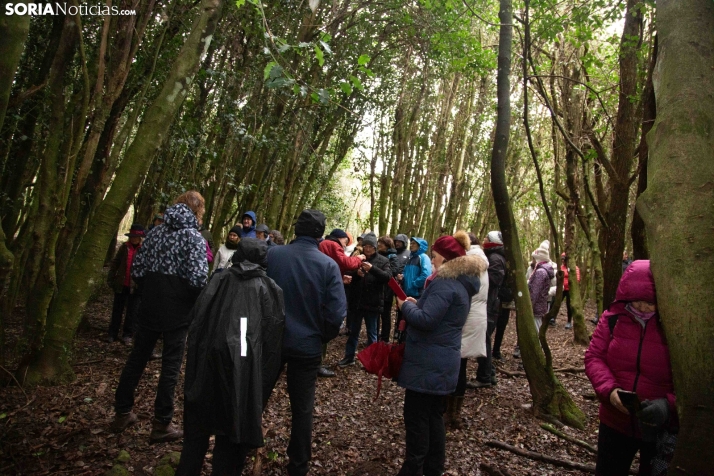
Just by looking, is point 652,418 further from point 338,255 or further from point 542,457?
point 338,255

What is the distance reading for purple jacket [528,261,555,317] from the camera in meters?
8.03

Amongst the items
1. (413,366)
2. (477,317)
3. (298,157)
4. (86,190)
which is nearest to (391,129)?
(298,157)

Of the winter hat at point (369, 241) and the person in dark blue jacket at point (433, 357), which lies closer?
the person in dark blue jacket at point (433, 357)

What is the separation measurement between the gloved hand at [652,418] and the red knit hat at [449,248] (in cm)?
161

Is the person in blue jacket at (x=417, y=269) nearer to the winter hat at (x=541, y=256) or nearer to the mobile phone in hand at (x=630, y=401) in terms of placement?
the winter hat at (x=541, y=256)

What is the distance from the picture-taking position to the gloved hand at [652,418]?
91.7 inches

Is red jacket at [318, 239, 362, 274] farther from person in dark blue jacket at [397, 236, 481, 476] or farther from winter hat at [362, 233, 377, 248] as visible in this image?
person in dark blue jacket at [397, 236, 481, 476]

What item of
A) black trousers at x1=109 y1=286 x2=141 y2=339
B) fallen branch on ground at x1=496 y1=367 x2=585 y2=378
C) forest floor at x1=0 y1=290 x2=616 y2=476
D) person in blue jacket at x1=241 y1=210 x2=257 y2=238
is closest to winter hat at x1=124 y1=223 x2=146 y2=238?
black trousers at x1=109 y1=286 x2=141 y2=339

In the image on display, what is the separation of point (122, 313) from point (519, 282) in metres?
5.80

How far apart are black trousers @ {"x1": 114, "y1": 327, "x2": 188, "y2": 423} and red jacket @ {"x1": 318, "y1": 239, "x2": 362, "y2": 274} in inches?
96.9

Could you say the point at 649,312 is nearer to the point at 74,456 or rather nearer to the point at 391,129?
the point at 74,456

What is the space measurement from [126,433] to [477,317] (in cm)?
361

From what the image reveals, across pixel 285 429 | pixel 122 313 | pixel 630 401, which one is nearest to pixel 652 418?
pixel 630 401

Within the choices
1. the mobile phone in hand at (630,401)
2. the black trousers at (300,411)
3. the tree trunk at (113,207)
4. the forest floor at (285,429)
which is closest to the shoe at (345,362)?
the forest floor at (285,429)
